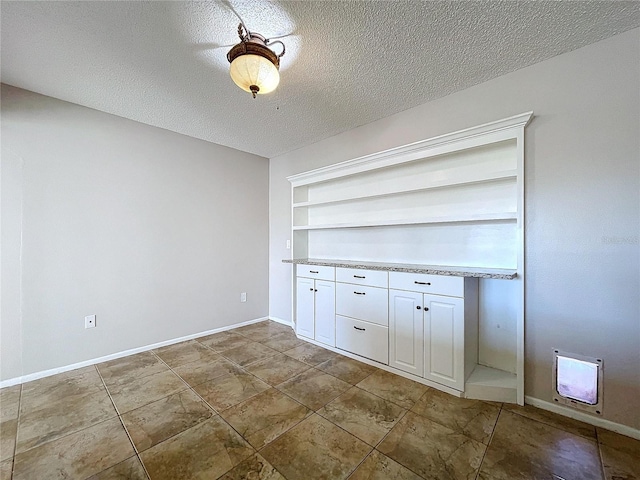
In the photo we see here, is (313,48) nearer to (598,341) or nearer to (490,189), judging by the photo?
(490,189)

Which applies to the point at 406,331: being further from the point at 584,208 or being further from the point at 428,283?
the point at 584,208

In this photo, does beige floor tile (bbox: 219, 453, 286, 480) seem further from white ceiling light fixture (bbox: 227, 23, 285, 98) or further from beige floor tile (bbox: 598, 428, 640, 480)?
white ceiling light fixture (bbox: 227, 23, 285, 98)

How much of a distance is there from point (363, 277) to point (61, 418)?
258 cm

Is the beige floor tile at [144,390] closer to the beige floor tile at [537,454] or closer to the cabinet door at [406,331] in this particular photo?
the cabinet door at [406,331]

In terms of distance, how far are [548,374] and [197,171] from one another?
160 inches

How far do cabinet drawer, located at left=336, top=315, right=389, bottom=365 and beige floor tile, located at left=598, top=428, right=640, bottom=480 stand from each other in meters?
1.43

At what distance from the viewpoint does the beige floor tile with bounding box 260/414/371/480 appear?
56.2 inches

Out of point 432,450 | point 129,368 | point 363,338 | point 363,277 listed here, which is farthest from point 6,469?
point 363,277

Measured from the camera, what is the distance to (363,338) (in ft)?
8.93

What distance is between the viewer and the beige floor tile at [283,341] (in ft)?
10.2

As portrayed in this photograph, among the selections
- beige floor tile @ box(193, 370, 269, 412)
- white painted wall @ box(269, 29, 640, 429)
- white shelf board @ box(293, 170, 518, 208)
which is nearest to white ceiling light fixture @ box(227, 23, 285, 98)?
white shelf board @ box(293, 170, 518, 208)

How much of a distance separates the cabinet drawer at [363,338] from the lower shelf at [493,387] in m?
0.71

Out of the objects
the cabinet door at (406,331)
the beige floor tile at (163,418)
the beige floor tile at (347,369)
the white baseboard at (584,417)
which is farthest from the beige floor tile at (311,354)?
the white baseboard at (584,417)

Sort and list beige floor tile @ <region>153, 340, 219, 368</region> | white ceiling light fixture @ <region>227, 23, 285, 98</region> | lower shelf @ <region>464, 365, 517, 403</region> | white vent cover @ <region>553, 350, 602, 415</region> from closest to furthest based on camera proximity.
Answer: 1. white ceiling light fixture @ <region>227, 23, 285, 98</region>
2. white vent cover @ <region>553, 350, 602, 415</region>
3. lower shelf @ <region>464, 365, 517, 403</region>
4. beige floor tile @ <region>153, 340, 219, 368</region>
